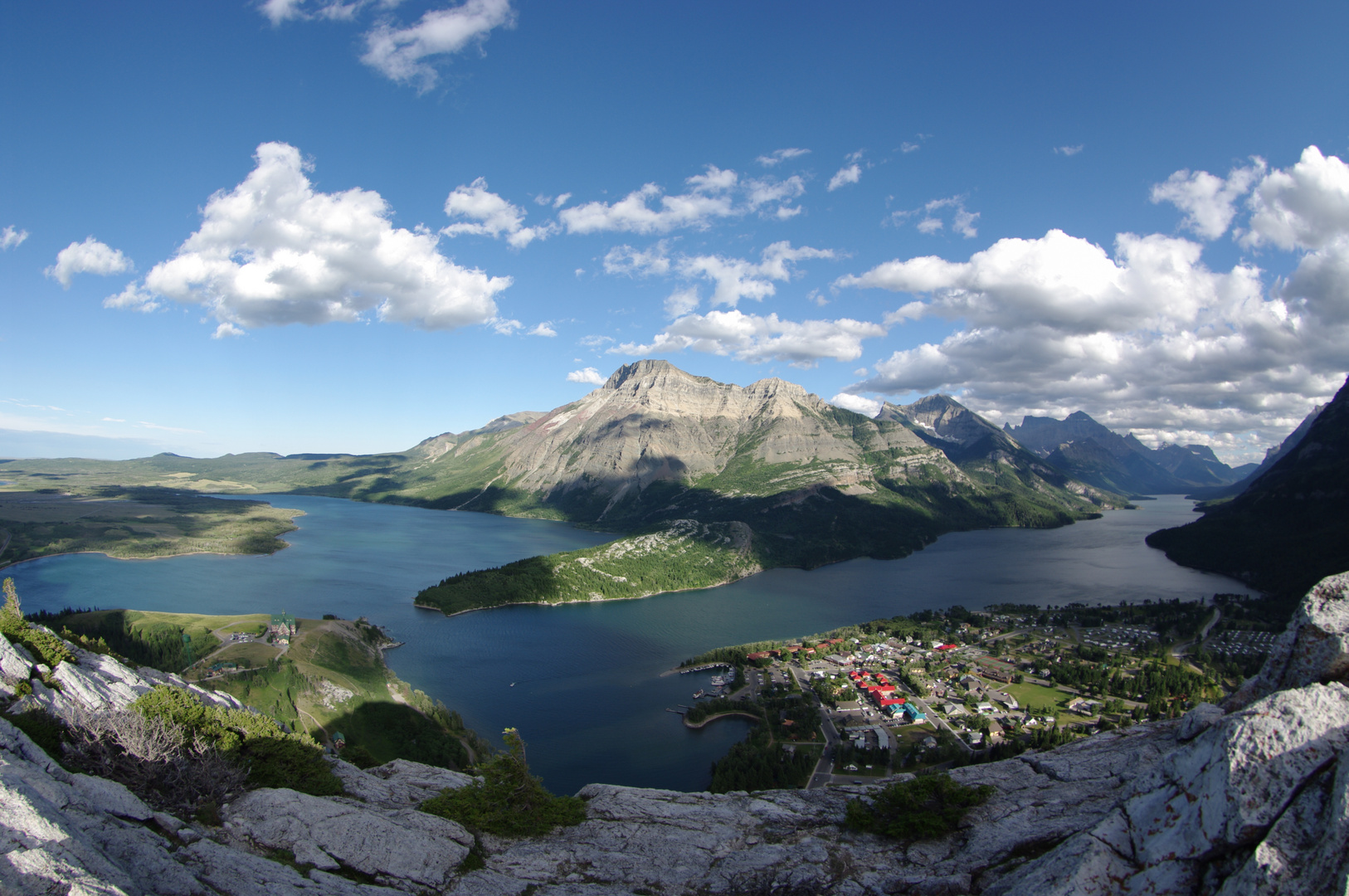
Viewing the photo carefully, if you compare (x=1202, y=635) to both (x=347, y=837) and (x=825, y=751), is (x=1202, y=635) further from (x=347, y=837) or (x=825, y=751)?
(x=347, y=837)

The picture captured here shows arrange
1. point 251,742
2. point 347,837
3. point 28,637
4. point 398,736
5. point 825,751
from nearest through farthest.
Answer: point 347,837, point 251,742, point 28,637, point 398,736, point 825,751

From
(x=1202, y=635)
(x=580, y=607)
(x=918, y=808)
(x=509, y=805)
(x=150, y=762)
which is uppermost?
(x=150, y=762)

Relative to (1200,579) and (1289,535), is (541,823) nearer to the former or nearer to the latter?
(1200,579)

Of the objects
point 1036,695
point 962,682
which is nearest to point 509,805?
point 962,682

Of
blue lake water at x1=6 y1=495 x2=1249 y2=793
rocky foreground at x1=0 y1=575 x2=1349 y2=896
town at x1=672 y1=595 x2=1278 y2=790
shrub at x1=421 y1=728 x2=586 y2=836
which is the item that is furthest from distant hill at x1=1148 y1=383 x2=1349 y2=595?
shrub at x1=421 y1=728 x2=586 y2=836

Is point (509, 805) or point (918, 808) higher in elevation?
point (918, 808)

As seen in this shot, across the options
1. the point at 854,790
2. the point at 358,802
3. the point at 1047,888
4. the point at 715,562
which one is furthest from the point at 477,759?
the point at 715,562

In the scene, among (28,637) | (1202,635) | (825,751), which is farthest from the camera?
(1202,635)
